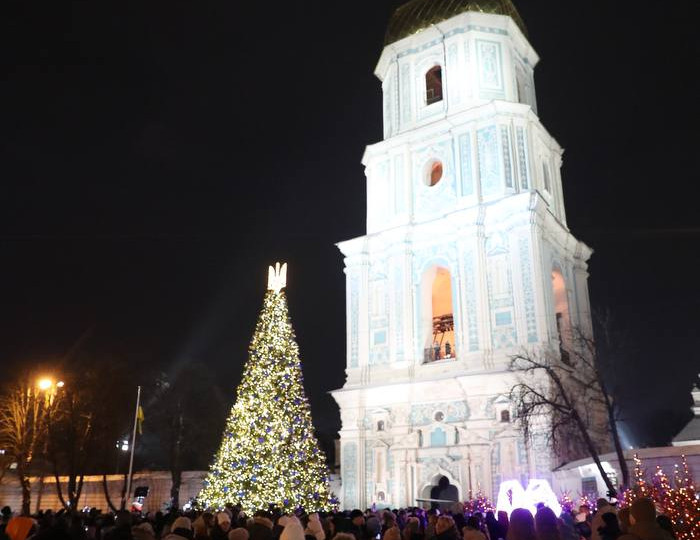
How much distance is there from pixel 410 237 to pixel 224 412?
804 inches

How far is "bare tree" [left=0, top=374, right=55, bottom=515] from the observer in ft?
94.5

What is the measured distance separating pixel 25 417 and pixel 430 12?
89.4 ft

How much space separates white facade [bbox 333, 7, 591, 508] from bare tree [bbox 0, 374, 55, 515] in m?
13.1

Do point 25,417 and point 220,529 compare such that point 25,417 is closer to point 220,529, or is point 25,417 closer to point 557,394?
point 557,394

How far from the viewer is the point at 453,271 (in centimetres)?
2850

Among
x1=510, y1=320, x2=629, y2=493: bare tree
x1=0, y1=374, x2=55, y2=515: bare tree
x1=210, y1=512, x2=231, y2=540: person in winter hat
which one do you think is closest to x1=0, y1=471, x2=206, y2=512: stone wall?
x1=0, y1=374, x2=55, y2=515: bare tree

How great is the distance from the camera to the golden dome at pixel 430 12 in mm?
32656

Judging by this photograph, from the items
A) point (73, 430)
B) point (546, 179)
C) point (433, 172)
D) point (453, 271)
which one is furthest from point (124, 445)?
point (546, 179)

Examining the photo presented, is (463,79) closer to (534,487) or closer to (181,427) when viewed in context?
(534,487)

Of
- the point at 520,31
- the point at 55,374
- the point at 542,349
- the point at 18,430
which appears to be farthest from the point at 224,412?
the point at 520,31

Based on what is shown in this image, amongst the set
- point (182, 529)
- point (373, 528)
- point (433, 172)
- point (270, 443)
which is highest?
point (433, 172)

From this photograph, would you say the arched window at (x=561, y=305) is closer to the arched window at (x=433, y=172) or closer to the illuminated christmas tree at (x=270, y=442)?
the arched window at (x=433, y=172)

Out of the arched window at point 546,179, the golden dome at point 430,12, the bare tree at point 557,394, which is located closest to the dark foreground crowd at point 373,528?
the bare tree at point 557,394

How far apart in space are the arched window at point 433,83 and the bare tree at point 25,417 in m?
23.1
